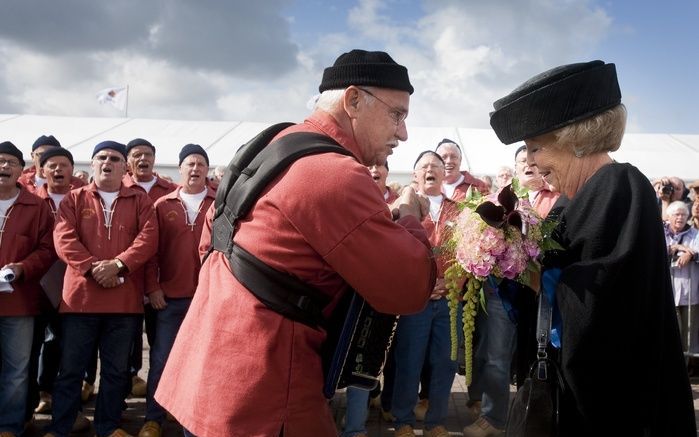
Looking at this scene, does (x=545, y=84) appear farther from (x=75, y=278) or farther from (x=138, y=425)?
(x=138, y=425)

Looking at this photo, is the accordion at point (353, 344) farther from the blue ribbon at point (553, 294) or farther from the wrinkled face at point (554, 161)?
the wrinkled face at point (554, 161)

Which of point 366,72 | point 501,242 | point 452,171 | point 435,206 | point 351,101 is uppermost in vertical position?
point 452,171

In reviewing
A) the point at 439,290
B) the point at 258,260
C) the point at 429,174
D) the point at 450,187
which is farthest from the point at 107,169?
the point at 258,260

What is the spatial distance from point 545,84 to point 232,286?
1.33 metres

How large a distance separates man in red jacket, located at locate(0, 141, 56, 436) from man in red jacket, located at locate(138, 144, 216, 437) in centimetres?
90

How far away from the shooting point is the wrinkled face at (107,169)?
206 inches

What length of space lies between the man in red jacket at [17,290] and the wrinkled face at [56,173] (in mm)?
734

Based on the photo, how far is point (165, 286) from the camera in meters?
5.46

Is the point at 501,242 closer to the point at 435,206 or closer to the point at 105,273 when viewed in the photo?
the point at 435,206

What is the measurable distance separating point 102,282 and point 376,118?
3368mm

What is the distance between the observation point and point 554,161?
237 centimetres

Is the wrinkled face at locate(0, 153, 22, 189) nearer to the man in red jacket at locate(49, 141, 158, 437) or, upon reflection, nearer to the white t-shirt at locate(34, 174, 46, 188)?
the man in red jacket at locate(49, 141, 158, 437)

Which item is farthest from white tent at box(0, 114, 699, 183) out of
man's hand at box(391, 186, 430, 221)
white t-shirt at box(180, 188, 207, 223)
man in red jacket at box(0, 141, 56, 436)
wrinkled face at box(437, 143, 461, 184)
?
man's hand at box(391, 186, 430, 221)

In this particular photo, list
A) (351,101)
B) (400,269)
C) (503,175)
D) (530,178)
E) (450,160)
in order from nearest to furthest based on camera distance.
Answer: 1. (400,269)
2. (351,101)
3. (530,178)
4. (450,160)
5. (503,175)
